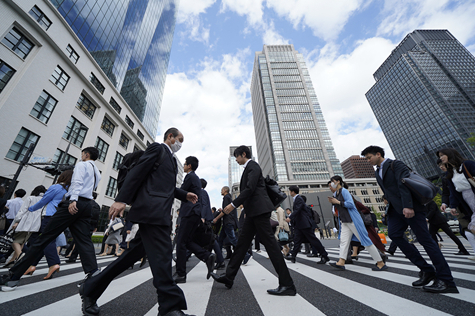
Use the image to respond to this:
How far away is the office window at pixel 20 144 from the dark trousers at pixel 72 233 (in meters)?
14.8

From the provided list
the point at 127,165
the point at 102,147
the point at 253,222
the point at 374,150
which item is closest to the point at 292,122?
the point at 102,147

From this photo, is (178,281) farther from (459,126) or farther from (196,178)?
(459,126)

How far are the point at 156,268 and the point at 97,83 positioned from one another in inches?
1003

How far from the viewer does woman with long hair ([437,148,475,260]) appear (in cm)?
269

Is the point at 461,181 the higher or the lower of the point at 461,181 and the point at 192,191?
the lower

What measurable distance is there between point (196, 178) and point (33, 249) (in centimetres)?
225

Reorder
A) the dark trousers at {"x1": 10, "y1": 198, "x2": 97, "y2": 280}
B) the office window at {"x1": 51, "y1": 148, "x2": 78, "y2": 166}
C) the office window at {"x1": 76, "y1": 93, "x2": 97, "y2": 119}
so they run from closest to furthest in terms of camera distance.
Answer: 1. the dark trousers at {"x1": 10, "y1": 198, "x2": 97, "y2": 280}
2. the office window at {"x1": 51, "y1": 148, "x2": 78, "y2": 166}
3. the office window at {"x1": 76, "y1": 93, "x2": 97, "y2": 119}

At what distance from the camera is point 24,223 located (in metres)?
3.90

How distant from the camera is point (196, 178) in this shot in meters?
3.33

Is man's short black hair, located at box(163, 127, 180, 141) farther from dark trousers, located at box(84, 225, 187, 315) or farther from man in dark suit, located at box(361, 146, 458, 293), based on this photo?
man in dark suit, located at box(361, 146, 458, 293)

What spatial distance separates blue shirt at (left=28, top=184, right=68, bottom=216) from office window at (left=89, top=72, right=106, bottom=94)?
2123 centimetres

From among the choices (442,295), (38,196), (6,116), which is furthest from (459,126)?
(6,116)

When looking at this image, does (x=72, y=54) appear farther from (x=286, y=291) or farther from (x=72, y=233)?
(x=286, y=291)

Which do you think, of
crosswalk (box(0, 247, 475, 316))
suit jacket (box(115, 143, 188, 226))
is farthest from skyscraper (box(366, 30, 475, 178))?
suit jacket (box(115, 143, 188, 226))
